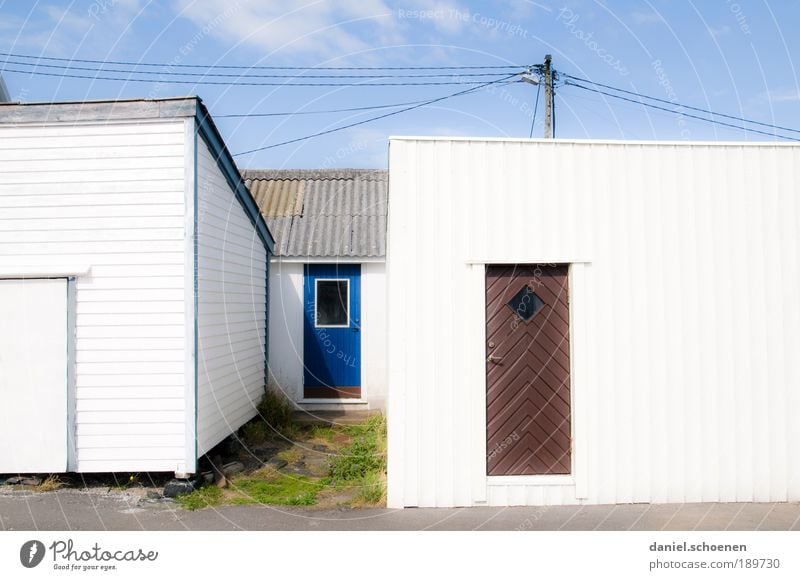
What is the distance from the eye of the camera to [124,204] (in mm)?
6641

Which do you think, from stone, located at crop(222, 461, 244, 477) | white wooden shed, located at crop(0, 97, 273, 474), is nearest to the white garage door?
white wooden shed, located at crop(0, 97, 273, 474)

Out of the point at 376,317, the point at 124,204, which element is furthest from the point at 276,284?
the point at 124,204

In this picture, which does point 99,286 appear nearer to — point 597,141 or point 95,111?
point 95,111

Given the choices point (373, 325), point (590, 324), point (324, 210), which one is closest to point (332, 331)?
point (373, 325)

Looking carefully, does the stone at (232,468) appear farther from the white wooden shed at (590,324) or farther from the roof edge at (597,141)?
the roof edge at (597,141)

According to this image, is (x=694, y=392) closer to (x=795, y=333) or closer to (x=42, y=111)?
(x=795, y=333)

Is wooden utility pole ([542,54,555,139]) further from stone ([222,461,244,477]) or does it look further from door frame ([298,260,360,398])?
stone ([222,461,244,477])

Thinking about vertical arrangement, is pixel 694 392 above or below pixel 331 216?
below

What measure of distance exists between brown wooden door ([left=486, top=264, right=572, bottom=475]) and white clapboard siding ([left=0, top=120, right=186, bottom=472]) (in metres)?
3.27

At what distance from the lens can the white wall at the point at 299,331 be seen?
36.6ft

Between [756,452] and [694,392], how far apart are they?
2.72 feet

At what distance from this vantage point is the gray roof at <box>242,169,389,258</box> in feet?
37.6

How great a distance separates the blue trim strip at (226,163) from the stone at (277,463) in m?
3.61

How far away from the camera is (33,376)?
6.58 meters
